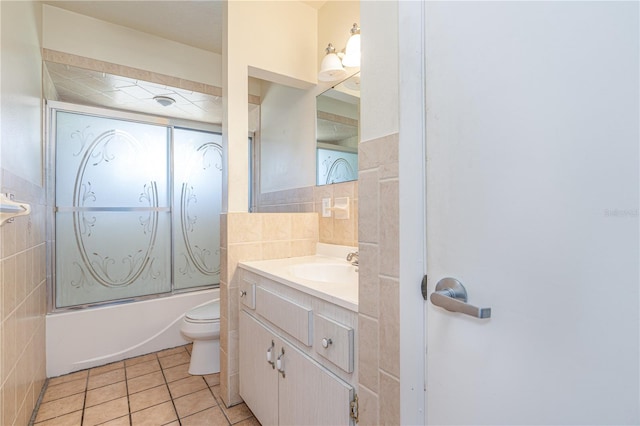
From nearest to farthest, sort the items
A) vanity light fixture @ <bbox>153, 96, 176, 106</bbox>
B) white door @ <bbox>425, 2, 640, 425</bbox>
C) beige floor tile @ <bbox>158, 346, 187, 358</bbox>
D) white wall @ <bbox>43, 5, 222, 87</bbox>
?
white door @ <bbox>425, 2, 640, 425</bbox> → white wall @ <bbox>43, 5, 222, 87</bbox> → beige floor tile @ <bbox>158, 346, 187, 358</bbox> → vanity light fixture @ <bbox>153, 96, 176, 106</bbox>

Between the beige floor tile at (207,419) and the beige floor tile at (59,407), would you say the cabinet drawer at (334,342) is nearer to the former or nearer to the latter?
the beige floor tile at (207,419)

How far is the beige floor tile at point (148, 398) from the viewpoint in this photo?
1.80m

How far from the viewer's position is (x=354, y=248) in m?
1.80

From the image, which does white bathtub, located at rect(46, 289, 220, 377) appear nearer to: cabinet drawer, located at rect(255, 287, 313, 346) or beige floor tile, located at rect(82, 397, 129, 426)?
beige floor tile, located at rect(82, 397, 129, 426)

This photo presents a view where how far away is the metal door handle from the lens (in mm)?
604

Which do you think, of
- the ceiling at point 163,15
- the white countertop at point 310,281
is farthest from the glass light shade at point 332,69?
the white countertop at point 310,281

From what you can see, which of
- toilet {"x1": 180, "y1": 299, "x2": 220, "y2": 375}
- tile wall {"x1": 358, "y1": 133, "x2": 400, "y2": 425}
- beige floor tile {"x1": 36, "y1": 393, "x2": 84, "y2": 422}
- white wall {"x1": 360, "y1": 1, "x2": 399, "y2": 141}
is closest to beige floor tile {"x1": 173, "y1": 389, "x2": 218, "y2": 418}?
toilet {"x1": 180, "y1": 299, "x2": 220, "y2": 375}

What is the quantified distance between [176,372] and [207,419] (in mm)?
641

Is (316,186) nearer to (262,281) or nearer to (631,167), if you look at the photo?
(262,281)

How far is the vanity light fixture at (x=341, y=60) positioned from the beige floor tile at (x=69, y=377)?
8.64 ft

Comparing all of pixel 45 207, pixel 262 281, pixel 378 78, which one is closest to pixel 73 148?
pixel 45 207

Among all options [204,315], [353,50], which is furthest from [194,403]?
[353,50]

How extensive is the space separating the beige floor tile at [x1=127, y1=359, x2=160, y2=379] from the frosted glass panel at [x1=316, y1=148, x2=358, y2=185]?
71.7 inches

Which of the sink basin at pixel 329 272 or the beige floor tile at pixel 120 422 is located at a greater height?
the sink basin at pixel 329 272
